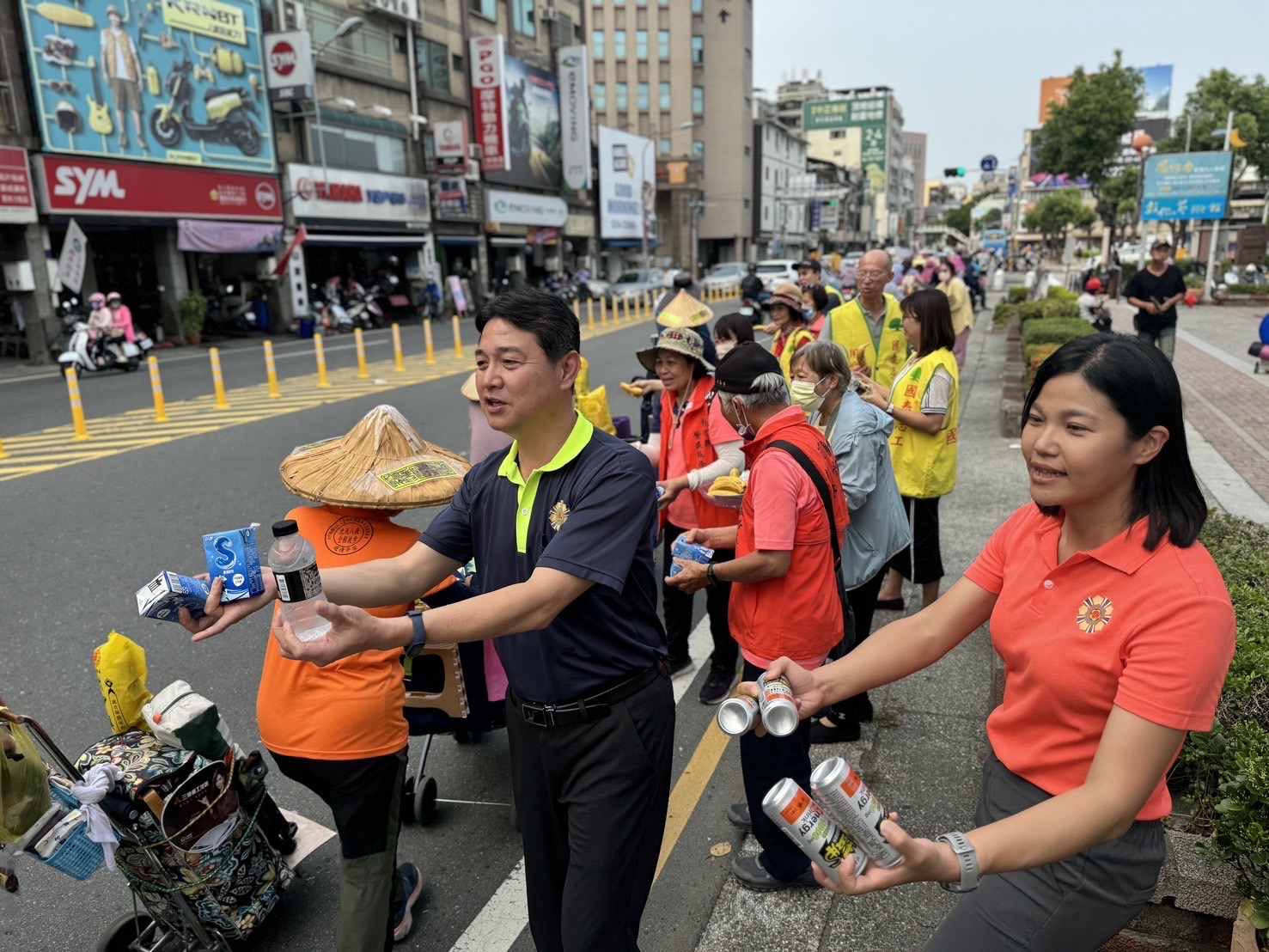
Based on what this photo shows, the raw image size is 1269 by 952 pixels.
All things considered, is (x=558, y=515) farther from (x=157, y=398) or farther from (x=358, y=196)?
(x=358, y=196)

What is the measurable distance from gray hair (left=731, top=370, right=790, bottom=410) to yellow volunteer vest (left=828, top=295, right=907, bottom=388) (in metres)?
3.88

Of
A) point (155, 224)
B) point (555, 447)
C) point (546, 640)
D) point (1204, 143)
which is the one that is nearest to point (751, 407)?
Result: point (555, 447)

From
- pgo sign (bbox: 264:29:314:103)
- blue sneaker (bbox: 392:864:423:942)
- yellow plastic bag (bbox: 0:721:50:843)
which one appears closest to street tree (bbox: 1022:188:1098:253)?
pgo sign (bbox: 264:29:314:103)

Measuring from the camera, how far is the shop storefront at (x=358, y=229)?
85.1ft

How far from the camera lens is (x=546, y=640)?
6.92 feet

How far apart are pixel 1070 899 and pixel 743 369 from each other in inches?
76.9

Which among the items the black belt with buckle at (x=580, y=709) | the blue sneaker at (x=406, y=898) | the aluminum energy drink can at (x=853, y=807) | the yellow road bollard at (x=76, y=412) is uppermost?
the aluminum energy drink can at (x=853, y=807)

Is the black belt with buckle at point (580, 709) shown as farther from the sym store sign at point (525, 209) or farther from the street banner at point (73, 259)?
the sym store sign at point (525, 209)

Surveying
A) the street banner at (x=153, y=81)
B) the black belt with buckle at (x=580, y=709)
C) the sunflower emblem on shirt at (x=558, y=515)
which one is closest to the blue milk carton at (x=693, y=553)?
the black belt with buckle at (x=580, y=709)

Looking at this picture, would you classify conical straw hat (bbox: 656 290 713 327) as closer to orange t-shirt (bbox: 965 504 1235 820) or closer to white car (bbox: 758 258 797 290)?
orange t-shirt (bbox: 965 504 1235 820)

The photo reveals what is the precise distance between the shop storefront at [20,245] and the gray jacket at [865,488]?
64.8ft

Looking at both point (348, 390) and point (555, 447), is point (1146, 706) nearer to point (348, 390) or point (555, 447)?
point (555, 447)

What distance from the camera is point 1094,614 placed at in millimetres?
1623

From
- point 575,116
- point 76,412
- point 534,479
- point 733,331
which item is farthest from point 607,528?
point 575,116
